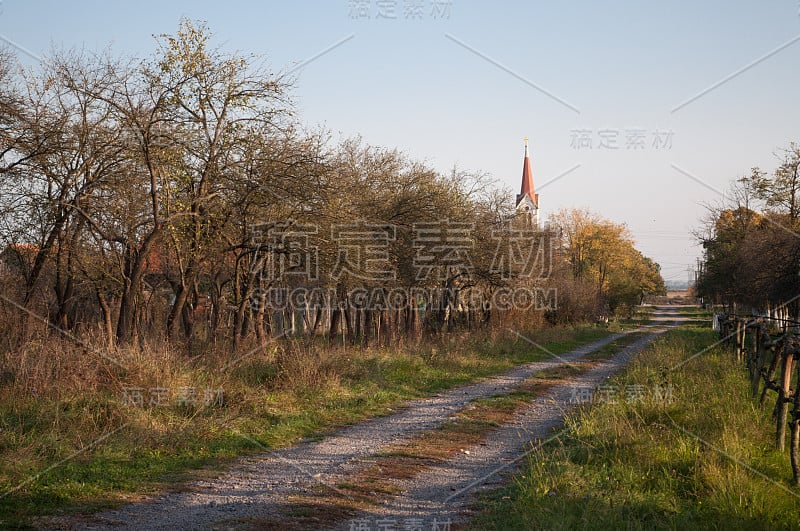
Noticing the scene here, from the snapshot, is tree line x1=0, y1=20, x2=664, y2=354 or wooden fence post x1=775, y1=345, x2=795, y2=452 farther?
tree line x1=0, y1=20, x2=664, y2=354

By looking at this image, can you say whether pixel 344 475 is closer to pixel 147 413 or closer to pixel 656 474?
pixel 147 413

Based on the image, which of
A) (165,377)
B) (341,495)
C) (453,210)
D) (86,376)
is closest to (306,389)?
(165,377)

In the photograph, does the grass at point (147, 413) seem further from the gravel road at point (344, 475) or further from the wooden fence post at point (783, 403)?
the wooden fence post at point (783, 403)

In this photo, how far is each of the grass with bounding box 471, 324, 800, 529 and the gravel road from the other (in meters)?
0.51

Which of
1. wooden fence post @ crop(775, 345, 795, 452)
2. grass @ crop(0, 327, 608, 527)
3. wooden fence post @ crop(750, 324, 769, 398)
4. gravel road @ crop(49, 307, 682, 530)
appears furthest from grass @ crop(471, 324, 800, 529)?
grass @ crop(0, 327, 608, 527)

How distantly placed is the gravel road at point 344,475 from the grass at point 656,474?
51cm

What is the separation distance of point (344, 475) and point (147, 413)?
3.43 metres

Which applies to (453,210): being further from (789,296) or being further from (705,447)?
(705,447)

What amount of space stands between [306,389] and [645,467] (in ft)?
24.3

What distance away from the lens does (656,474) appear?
26.2 feet

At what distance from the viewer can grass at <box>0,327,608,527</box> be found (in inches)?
293

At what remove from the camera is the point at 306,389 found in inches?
546

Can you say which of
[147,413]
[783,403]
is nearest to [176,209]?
[147,413]

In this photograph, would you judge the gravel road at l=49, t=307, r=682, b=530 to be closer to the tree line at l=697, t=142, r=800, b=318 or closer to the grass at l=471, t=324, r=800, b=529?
the grass at l=471, t=324, r=800, b=529
